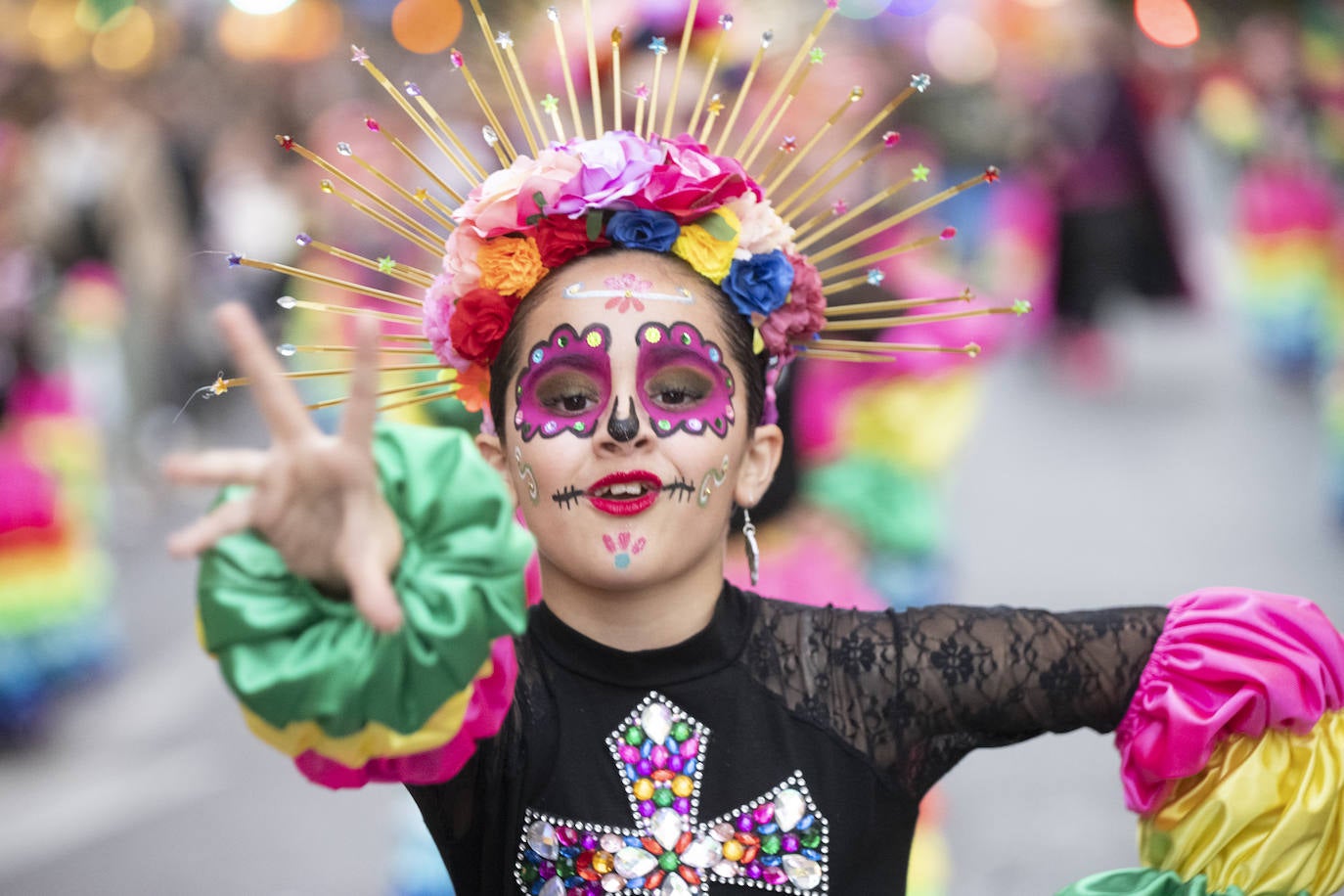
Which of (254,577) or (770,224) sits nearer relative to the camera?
(254,577)

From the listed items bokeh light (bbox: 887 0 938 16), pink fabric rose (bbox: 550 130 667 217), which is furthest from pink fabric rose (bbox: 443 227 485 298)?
bokeh light (bbox: 887 0 938 16)

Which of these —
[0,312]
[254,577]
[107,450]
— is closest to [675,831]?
[254,577]

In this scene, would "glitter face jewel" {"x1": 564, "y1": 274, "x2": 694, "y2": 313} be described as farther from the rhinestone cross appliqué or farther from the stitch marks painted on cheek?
the rhinestone cross appliqué

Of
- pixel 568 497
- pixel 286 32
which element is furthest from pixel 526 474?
pixel 286 32

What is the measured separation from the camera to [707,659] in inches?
85.3

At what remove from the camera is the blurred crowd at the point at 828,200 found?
501 centimetres

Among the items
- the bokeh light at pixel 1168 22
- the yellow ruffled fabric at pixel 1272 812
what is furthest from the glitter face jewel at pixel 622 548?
the bokeh light at pixel 1168 22

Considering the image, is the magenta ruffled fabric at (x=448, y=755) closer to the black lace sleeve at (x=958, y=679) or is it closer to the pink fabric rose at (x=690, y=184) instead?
the black lace sleeve at (x=958, y=679)

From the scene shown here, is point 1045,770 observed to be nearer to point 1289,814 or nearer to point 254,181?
point 1289,814

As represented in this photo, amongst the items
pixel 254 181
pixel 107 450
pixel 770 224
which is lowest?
pixel 107 450

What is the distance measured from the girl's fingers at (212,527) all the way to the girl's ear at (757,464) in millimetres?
787

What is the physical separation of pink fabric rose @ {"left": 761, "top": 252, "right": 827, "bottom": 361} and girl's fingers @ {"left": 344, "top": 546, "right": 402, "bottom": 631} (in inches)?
31.2

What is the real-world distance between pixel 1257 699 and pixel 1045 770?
3.58 m

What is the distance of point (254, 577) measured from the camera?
5.62 feet
